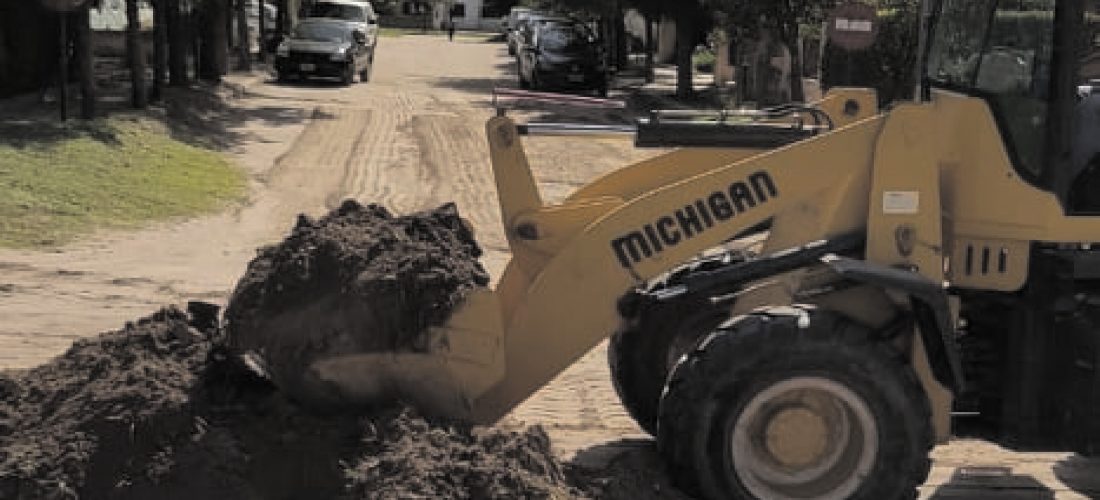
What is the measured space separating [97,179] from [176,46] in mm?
11006

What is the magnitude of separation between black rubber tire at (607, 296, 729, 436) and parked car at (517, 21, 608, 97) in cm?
2667

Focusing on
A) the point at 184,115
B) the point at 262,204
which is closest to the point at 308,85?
the point at 184,115

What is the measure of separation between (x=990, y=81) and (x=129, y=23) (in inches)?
722

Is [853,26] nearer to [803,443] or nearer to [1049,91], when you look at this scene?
[1049,91]

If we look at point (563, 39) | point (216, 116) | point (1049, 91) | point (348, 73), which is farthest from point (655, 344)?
point (348, 73)

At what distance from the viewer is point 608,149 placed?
22062mm

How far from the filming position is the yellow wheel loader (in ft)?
16.8

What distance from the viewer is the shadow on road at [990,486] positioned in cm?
609

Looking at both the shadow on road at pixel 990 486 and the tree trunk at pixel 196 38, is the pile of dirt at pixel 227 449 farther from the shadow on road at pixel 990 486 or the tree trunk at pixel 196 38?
the tree trunk at pixel 196 38

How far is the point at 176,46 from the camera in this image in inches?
992

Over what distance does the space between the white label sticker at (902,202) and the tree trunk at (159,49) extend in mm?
18623

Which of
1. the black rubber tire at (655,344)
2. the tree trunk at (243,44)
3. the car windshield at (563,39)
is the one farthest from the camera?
the tree trunk at (243,44)

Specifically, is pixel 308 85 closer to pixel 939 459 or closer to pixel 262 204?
pixel 262 204

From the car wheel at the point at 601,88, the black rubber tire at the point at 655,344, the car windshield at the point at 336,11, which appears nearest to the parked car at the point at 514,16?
the car windshield at the point at 336,11
